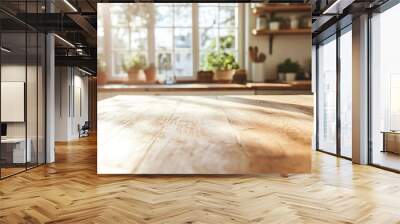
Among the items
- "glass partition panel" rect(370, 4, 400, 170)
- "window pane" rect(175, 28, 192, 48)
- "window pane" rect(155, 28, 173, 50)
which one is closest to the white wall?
"window pane" rect(155, 28, 173, 50)

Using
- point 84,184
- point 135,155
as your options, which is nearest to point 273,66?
point 135,155

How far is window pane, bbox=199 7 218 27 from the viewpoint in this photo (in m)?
5.96

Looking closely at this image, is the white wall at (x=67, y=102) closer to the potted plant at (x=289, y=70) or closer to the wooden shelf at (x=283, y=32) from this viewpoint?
the wooden shelf at (x=283, y=32)

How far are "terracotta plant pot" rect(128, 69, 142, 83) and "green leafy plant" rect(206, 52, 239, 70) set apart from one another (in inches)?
38.1

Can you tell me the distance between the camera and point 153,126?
241 inches

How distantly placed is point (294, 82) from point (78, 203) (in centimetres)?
335

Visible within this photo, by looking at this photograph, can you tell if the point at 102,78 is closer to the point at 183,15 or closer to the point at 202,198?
the point at 183,15

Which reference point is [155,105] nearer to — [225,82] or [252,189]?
[225,82]

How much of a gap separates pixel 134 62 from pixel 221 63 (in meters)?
1.21

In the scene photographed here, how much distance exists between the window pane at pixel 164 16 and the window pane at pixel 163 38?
81mm

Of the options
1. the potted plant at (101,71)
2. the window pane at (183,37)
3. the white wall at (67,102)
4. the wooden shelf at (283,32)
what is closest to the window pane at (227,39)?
the wooden shelf at (283,32)

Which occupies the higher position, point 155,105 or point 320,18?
point 320,18

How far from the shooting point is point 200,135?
20.1 ft

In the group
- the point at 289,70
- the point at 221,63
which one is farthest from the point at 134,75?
the point at 289,70
